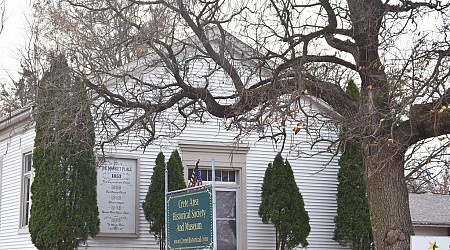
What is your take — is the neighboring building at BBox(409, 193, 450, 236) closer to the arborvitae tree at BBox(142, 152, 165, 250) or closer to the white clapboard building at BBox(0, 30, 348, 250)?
the white clapboard building at BBox(0, 30, 348, 250)

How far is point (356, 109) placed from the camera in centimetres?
1370

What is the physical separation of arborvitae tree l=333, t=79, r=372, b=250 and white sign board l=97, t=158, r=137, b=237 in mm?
5224

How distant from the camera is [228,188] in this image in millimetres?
19766

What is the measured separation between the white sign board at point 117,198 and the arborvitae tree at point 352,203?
5224mm

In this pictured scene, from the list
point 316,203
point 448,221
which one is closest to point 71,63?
point 316,203

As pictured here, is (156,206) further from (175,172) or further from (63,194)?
(63,194)

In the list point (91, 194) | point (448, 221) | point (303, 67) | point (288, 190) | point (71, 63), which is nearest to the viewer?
point (303, 67)

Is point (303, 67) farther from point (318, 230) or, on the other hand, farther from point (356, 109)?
point (318, 230)

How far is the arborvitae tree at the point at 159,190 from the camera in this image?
A: 59.9 ft

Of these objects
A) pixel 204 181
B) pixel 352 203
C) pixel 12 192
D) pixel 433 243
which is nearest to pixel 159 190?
pixel 204 181

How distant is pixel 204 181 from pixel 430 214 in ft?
42.8

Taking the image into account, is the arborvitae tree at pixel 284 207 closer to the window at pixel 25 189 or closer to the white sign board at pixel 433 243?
the window at pixel 25 189

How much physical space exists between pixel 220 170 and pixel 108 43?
6.95 meters

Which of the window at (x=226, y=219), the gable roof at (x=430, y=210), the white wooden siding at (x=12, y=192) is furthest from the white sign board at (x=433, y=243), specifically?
the gable roof at (x=430, y=210)
